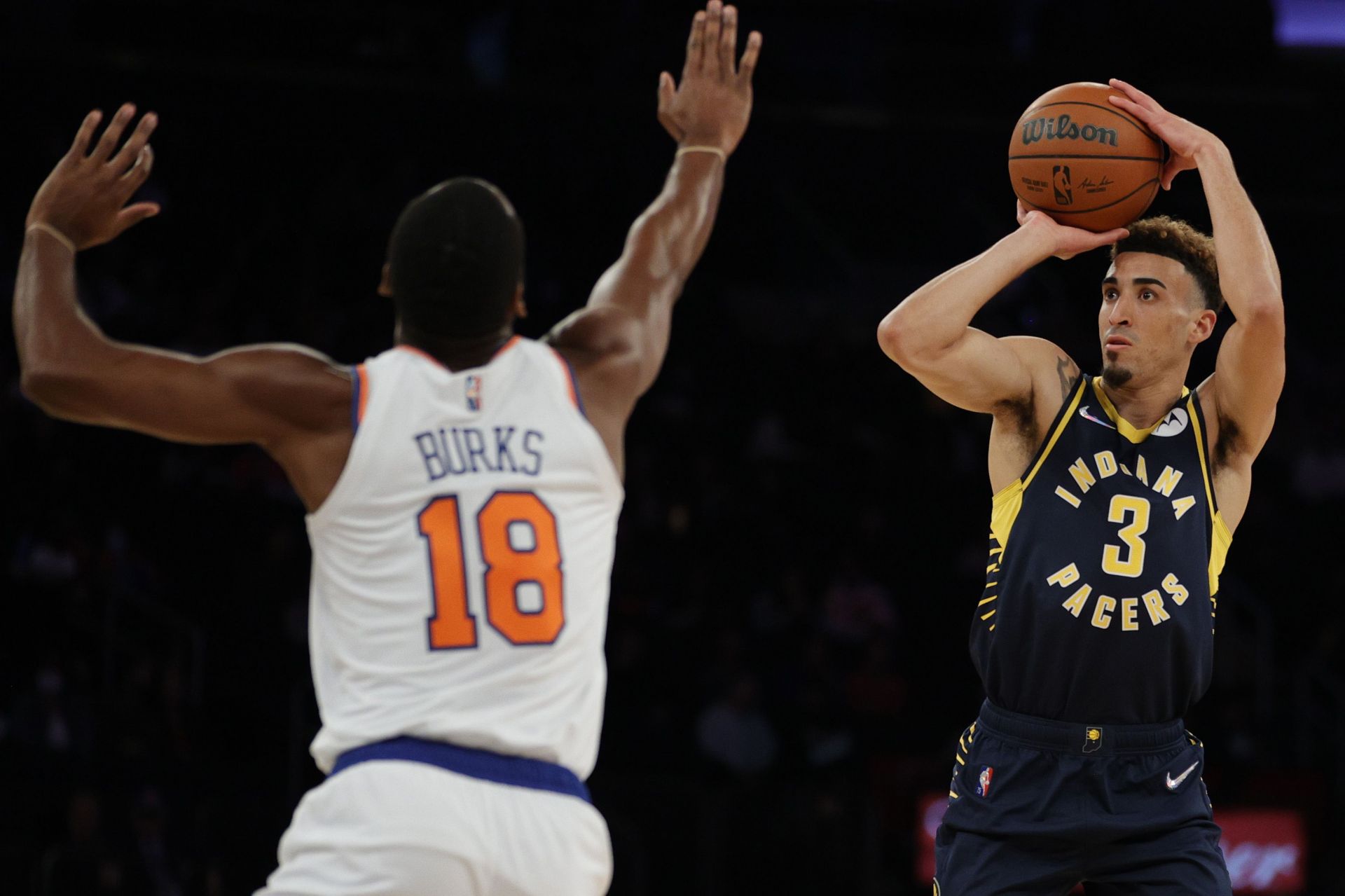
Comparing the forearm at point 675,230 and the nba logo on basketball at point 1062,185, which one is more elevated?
the nba logo on basketball at point 1062,185

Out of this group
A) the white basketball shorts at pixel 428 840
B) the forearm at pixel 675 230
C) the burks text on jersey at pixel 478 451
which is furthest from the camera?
the forearm at pixel 675 230

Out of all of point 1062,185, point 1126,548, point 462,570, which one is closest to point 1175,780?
point 1126,548

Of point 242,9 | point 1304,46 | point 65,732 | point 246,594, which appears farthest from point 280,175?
point 1304,46

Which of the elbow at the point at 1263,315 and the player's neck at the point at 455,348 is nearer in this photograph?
the player's neck at the point at 455,348

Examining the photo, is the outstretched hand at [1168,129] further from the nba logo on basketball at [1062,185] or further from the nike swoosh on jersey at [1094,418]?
the nike swoosh on jersey at [1094,418]

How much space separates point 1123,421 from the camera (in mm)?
4734

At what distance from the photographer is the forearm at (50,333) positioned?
2988 mm

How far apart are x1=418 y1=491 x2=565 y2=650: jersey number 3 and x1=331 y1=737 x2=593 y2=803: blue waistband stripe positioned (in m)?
0.18

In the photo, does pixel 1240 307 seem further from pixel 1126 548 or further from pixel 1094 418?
pixel 1126 548

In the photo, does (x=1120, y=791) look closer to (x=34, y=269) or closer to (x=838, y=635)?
(x=34, y=269)

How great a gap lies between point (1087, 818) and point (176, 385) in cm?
260

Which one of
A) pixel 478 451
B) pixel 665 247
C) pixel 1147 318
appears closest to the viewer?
pixel 478 451

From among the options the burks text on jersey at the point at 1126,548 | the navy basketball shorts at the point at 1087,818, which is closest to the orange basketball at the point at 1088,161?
the burks text on jersey at the point at 1126,548

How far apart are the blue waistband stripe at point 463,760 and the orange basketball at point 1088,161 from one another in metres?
2.62
